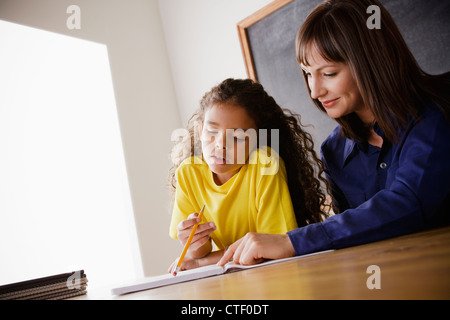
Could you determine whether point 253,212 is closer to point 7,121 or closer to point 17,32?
point 7,121

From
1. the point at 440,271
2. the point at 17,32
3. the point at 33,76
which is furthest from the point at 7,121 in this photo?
the point at 440,271

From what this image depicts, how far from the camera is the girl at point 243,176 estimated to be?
1.03 metres

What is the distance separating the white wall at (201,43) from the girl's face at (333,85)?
141 centimetres

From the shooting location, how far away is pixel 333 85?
0.91 meters

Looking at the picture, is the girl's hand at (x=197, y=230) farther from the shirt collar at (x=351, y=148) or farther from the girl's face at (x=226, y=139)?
the shirt collar at (x=351, y=148)

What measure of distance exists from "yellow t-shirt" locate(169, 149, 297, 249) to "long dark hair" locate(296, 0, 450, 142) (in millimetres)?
324

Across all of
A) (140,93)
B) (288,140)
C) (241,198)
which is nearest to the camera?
(241,198)

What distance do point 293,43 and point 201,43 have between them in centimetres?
82

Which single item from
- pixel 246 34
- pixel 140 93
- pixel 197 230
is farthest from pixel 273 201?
pixel 140 93

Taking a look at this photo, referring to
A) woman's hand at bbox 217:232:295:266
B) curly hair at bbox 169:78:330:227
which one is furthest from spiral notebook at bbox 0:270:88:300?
curly hair at bbox 169:78:330:227

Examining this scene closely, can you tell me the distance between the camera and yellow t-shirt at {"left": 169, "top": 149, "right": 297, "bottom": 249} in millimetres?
990

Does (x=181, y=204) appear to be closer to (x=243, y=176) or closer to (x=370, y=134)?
(x=243, y=176)

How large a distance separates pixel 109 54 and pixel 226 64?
0.77 meters

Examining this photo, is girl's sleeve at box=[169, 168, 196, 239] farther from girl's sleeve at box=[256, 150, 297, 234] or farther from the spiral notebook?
the spiral notebook
